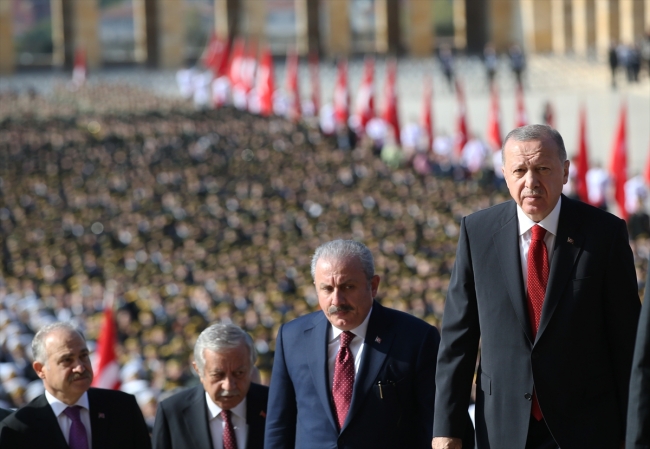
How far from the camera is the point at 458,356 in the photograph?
459cm

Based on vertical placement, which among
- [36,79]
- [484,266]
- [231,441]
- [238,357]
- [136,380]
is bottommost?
[136,380]

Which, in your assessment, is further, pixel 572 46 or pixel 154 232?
pixel 572 46

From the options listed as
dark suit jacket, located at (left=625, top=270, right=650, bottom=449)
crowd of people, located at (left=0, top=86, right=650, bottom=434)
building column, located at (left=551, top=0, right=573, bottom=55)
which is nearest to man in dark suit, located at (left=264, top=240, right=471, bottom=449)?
dark suit jacket, located at (left=625, top=270, right=650, bottom=449)

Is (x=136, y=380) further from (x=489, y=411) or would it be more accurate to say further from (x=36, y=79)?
(x=36, y=79)

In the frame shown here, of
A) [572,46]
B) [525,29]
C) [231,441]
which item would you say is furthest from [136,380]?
[525,29]

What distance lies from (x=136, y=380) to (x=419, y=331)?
966 centimetres

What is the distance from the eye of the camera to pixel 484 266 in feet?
15.1

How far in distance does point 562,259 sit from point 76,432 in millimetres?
2484

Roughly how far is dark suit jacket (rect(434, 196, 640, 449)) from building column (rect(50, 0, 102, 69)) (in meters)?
64.6

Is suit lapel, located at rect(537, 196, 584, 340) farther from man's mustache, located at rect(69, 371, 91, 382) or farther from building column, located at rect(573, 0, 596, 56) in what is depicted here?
building column, located at rect(573, 0, 596, 56)

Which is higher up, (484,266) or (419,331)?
(484,266)

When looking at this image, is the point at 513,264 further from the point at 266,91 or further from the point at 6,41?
the point at 6,41

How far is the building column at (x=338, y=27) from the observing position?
69.2 metres

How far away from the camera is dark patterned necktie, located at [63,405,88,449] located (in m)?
5.63
